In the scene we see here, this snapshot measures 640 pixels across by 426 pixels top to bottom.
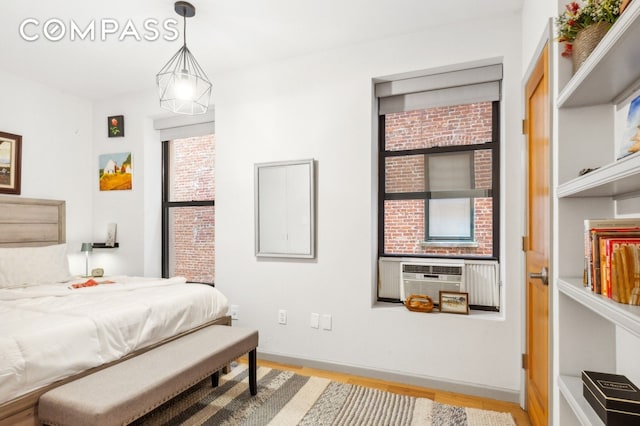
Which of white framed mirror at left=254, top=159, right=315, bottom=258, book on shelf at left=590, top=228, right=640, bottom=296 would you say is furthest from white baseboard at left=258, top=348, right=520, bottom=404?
book on shelf at left=590, top=228, right=640, bottom=296

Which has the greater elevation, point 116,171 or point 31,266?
point 116,171

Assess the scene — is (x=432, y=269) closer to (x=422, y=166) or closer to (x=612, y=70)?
(x=422, y=166)

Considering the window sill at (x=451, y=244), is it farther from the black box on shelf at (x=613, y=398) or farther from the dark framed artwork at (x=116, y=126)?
Answer: the dark framed artwork at (x=116, y=126)

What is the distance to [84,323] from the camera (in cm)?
184

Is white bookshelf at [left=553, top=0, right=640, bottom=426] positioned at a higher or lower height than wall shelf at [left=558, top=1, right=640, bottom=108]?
lower

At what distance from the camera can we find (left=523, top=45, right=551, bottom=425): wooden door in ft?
5.87

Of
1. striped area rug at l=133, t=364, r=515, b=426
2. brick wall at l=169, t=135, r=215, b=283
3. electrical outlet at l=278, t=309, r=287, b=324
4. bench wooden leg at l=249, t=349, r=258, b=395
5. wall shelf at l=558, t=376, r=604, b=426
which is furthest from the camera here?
brick wall at l=169, t=135, r=215, b=283

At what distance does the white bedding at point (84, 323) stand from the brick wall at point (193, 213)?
0.92 m

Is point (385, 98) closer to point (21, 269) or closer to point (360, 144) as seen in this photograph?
point (360, 144)

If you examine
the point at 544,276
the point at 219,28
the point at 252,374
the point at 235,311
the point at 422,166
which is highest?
the point at 219,28

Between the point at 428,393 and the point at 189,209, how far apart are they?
2939mm

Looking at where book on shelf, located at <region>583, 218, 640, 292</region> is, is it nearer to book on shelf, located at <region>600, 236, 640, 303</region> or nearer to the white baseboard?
book on shelf, located at <region>600, 236, 640, 303</region>

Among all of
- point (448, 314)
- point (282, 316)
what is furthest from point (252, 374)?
point (448, 314)

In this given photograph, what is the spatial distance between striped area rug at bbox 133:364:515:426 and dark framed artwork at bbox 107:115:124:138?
2.87 m
